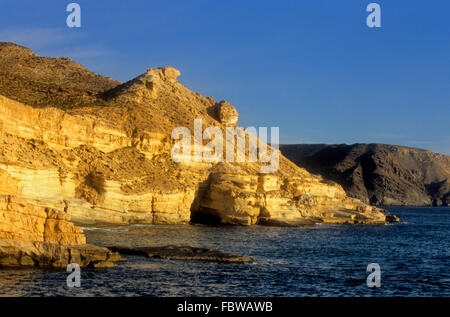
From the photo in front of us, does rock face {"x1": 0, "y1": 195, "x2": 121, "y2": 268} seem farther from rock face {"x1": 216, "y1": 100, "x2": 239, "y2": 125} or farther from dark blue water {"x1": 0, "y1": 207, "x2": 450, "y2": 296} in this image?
rock face {"x1": 216, "y1": 100, "x2": 239, "y2": 125}

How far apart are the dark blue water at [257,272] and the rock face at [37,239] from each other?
A: 94cm

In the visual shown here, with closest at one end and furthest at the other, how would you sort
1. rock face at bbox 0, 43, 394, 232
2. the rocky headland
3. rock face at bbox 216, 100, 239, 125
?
the rocky headland < rock face at bbox 0, 43, 394, 232 < rock face at bbox 216, 100, 239, 125

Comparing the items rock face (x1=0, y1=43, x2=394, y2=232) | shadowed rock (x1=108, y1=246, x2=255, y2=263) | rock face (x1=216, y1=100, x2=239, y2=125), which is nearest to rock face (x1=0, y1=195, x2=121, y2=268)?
shadowed rock (x1=108, y1=246, x2=255, y2=263)

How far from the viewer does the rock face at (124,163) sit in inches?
1569

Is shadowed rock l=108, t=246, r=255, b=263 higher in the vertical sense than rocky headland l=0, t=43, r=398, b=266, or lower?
lower

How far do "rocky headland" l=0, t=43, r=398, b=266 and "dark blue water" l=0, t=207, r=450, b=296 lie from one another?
258cm

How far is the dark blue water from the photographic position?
1922 cm

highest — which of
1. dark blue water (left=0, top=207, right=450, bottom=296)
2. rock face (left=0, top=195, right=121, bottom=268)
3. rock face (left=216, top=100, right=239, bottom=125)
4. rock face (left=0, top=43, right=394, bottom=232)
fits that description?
rock face (left=216, top=100, right=239, bottom=125)

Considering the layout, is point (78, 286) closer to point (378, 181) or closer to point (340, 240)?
point (340, 240)

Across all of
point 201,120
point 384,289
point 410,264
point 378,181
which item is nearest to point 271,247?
point 410,264

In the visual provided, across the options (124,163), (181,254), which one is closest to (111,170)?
(124,163)
